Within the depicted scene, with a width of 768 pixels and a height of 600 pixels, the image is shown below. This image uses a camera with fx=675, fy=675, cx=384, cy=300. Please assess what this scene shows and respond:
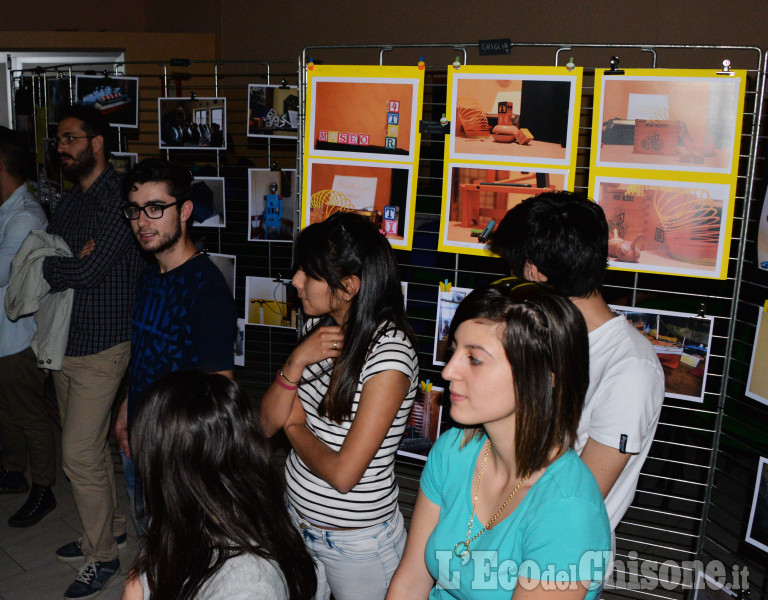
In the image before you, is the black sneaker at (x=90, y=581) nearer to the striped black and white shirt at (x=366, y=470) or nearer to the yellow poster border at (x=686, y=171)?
the striped black and white shirt at (x=366, y=470)

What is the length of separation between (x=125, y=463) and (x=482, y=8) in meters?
4.46

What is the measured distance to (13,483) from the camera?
12.6 feet

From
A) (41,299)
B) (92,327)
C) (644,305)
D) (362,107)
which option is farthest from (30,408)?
(644,305)

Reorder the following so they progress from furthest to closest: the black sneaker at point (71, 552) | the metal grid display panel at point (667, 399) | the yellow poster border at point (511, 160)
A: 1. the black sneaker at point (71, 552)
2. the metal grid display panel at point (667, 399)
3. the yellow poster border at point (511, 160)

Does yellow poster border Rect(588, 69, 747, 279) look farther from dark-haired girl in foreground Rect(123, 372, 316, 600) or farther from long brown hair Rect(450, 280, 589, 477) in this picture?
dark-haired girl in foreground Rect(123, 372, 316, 600)

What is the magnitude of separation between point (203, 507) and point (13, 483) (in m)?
3.15

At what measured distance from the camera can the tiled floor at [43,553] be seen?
9.87 ft

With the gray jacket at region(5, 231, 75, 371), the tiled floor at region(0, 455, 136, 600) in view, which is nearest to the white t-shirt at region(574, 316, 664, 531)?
the gray jacket at region(5, 231, 75, 371)

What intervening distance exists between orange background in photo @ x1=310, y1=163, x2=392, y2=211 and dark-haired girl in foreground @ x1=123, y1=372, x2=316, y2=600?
135 cm

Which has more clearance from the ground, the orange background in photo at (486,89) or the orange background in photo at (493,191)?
the orange background in photo at (486,89)

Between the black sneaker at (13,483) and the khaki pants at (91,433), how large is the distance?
42.1 inches

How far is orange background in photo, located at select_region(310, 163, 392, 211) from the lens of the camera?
254cm

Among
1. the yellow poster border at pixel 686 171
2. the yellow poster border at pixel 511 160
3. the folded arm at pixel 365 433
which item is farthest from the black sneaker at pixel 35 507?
the yellow poster border at pixel 686 171

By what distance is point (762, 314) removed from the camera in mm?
2193
